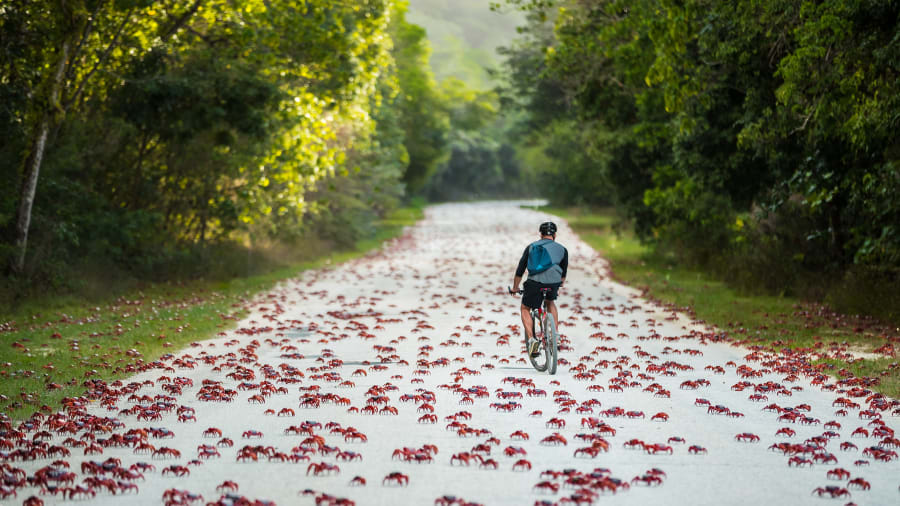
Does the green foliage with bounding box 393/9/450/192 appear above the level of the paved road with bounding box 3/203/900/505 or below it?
above

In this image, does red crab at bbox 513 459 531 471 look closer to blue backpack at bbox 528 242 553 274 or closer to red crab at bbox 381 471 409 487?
red crab at bbox 381 471 409 487

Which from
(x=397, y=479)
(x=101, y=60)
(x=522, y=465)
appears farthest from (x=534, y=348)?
(x=101, y=60)

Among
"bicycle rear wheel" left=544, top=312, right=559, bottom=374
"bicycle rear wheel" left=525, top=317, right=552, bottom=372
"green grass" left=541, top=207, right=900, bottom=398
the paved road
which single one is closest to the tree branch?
the paved road

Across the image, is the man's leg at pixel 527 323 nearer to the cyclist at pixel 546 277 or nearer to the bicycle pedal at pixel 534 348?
the cyclist at pixel 546 277

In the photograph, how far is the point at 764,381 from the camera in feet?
37.2

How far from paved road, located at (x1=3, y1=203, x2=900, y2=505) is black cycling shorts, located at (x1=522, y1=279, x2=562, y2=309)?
2.90ft

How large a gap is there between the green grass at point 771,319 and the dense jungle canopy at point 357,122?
2.59 ft

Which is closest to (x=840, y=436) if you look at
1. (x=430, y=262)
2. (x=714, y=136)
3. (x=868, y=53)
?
(x=868, y=53)

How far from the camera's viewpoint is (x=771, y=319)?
17.4 m

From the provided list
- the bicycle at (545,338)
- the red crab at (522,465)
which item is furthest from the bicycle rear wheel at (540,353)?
the red crab at (522,465)

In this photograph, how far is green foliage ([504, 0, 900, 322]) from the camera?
44.7 ft

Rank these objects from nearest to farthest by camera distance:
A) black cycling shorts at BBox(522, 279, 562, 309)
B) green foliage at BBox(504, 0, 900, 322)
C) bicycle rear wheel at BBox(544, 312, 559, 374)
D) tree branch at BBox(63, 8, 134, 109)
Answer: bicycle rear wheel at BBox(544, 312, 559, 374), black cycling shorts at BBox(522, 279, 562, 309), green foliage at BBox(504, 0, 900, 322), tree branch at BBox(63, 8, 134, 109)

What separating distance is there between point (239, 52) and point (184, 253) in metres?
5.21

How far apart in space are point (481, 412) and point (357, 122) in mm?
23322
